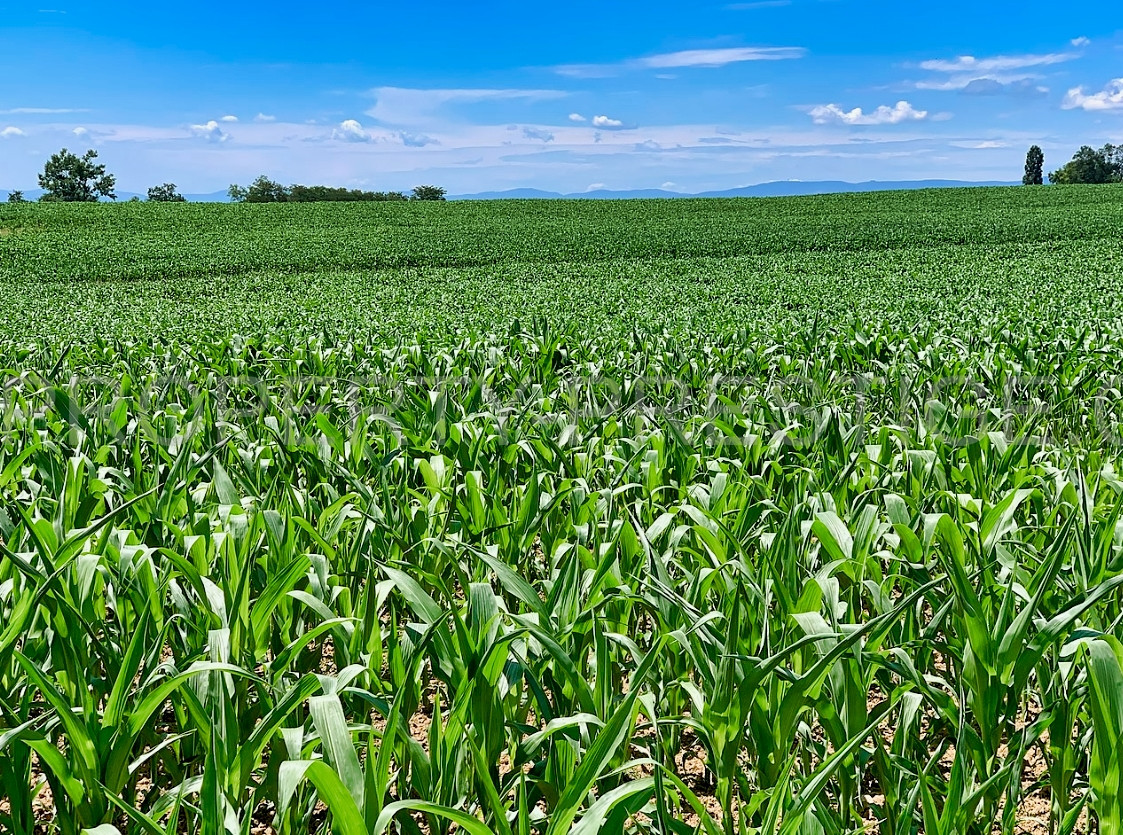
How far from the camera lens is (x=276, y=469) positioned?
416cm

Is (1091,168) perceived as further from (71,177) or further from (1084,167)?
(71,177)

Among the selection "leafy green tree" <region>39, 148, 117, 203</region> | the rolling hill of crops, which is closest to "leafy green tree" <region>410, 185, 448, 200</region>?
"leafy green tree" <region>39, 148, 117, 203</region>

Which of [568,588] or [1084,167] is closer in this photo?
[568,588]

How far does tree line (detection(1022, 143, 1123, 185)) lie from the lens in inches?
3851

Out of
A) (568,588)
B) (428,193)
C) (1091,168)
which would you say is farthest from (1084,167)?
(568,588)

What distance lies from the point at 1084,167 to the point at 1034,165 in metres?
6.38

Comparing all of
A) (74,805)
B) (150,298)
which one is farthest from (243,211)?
(74,805)

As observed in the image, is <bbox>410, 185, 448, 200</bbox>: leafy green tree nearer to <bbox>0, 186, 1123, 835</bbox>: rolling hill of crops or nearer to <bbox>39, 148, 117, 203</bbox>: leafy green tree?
<bbox>39, 148, 117, 203</bbox>: leafy green tree

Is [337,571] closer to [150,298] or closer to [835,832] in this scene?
[835,832]

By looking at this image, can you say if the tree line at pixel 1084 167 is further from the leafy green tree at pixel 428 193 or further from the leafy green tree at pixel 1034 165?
the leafy green tree at pixel 428 193

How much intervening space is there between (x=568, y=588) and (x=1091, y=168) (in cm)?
11617

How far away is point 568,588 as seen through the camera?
92.0 inches

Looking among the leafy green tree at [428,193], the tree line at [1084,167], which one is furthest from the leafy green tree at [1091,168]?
the leafy green tree at [428,193]

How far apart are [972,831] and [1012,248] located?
30.0 m
